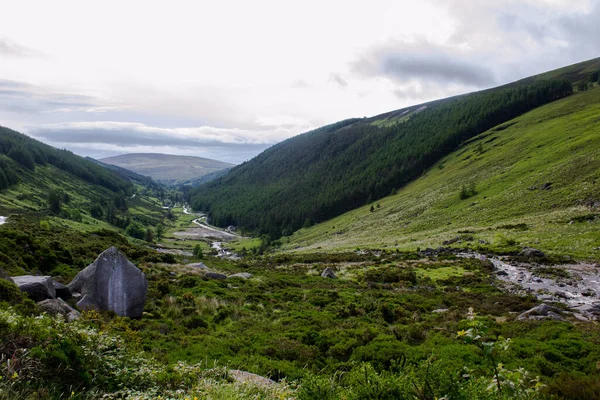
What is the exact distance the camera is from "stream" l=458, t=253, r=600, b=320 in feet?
68.6

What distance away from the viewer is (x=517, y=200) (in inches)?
2399

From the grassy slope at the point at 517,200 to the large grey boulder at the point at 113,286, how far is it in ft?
140

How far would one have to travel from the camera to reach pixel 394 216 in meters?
91.1

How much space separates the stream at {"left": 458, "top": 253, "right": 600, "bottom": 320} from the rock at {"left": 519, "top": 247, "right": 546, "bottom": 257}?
2.19 metres

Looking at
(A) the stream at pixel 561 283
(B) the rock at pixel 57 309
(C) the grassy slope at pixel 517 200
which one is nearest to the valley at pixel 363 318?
(A) the stream at pixel 561 283

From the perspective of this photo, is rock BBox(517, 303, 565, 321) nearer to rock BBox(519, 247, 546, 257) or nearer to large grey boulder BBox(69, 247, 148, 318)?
rock BBox(519, 247, 546, 257)

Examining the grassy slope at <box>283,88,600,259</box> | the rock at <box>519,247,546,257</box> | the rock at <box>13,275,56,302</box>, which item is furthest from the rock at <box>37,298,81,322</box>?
the grassy slope at <box>283,88,600,259</box>

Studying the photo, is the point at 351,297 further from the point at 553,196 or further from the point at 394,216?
the point at 394,216

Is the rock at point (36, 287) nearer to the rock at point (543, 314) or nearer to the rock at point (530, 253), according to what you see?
the rock at point (543, 314)

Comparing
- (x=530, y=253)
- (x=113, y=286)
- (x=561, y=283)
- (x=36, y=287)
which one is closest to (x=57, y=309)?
(x=36, y=287)

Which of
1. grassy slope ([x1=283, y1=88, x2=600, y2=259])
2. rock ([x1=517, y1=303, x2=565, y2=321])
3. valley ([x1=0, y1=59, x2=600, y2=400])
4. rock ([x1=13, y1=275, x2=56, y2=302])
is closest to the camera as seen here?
valley ([x1=0, y1=59, x2=600, y2=400])

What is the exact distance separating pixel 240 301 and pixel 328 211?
459 ft

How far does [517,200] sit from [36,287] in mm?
73378

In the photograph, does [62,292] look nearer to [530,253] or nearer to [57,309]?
[57,309]
